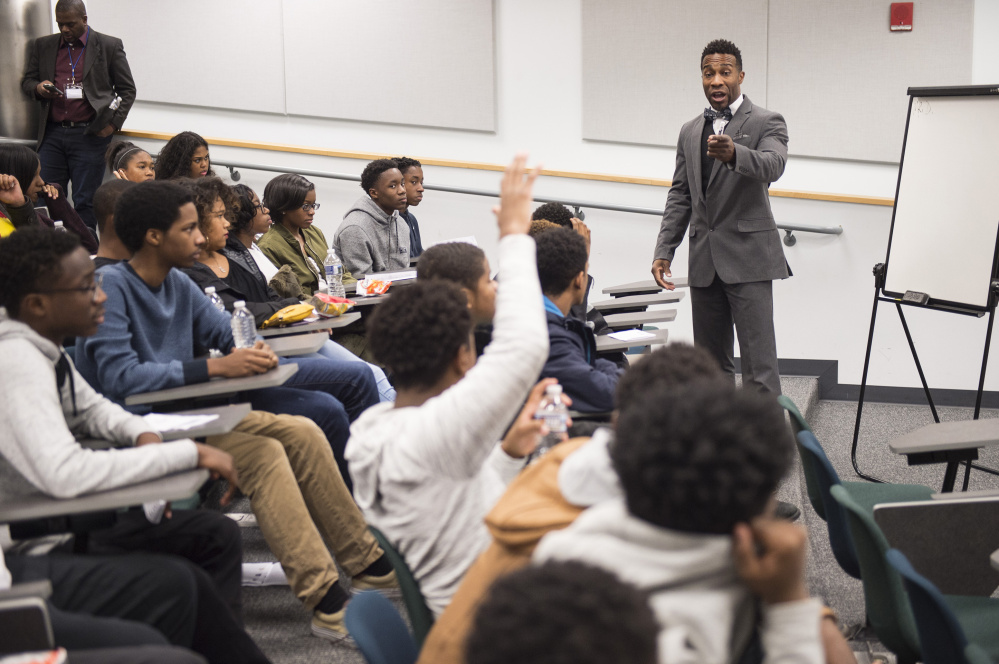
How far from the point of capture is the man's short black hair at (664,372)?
142 centimetres

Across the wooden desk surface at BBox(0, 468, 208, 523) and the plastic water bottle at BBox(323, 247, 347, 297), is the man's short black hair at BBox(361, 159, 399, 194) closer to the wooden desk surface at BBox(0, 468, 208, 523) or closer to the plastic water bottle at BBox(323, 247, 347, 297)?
the plastic water bottle at BBox(323, 247, 347, 297)

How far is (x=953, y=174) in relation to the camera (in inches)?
150

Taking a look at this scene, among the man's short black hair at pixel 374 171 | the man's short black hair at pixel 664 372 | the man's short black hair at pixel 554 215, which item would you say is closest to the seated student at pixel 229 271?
the man's short black hair at pixel 554 215

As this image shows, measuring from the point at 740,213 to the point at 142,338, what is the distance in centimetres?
243

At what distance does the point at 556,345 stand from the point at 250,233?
2.03m

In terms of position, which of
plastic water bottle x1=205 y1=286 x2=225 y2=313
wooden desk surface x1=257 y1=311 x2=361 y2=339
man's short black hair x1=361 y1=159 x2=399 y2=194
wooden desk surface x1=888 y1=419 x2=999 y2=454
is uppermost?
man's short black hair x1=361 y1=159 x2=399 y2=194

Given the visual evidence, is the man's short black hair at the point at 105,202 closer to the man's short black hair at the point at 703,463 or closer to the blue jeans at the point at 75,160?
the man's short black hair at the point at 703,463

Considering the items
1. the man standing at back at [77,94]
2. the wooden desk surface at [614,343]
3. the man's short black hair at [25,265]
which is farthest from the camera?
the man standing at back at [77,94]

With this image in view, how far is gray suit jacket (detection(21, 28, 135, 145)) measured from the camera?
551 centimetres

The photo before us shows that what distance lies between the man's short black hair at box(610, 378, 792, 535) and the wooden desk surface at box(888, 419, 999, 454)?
5.27ft

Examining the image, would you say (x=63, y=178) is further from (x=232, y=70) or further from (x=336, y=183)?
(x=336, y=183)

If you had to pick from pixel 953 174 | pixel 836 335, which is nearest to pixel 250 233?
pixel 953 174

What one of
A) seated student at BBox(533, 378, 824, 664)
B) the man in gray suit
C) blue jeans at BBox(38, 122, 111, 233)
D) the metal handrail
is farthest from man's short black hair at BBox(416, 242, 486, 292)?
blue jeans at BBox(38, 122, 111, 233)

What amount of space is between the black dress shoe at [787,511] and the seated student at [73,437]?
1.93 metres
